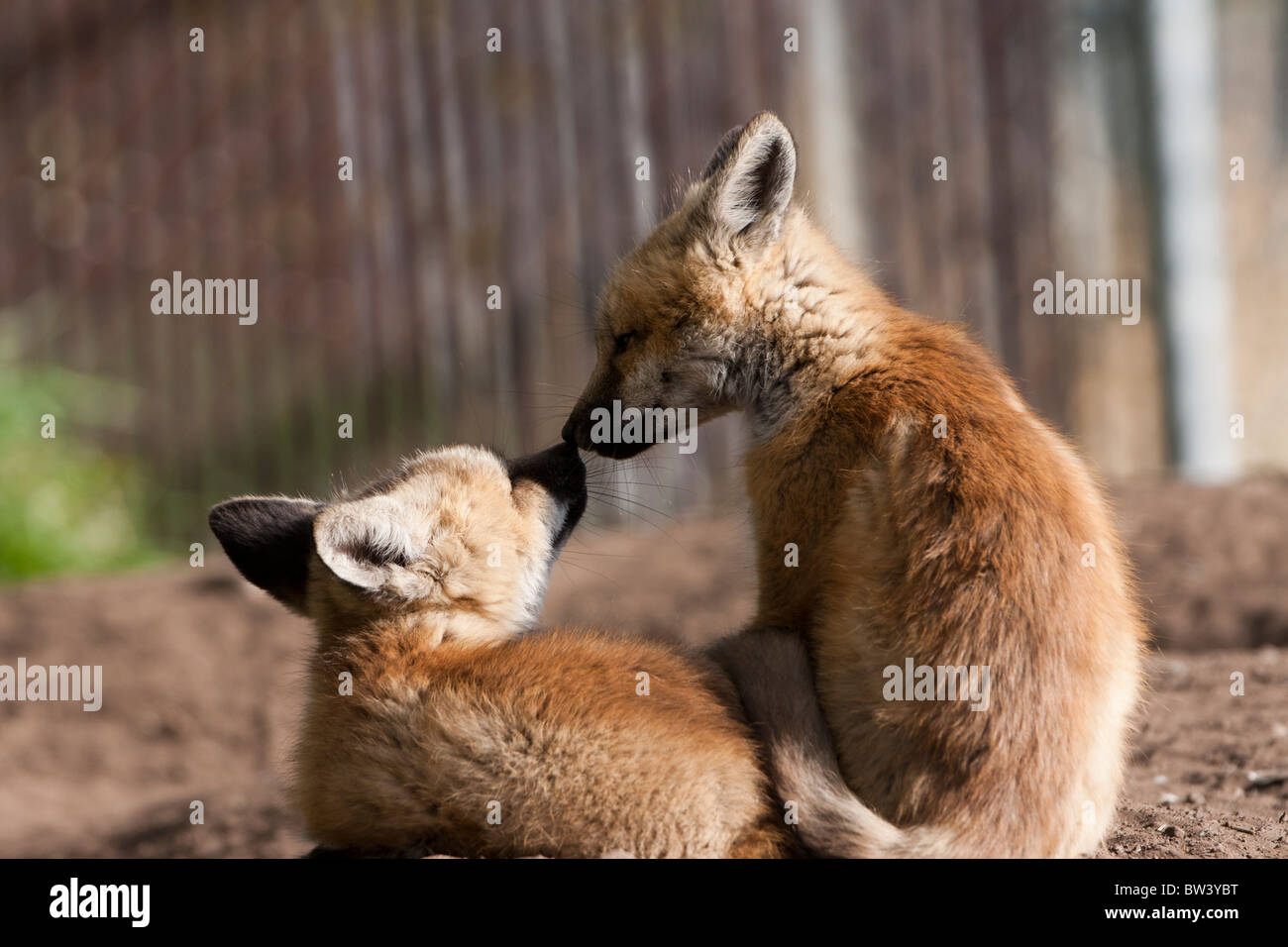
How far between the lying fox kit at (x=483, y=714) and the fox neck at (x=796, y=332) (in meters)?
1.12

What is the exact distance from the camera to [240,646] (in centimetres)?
916

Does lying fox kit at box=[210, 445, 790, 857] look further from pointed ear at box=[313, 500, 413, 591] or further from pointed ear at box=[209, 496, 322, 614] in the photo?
pointed ear at box=[209, 496, 322, 614]

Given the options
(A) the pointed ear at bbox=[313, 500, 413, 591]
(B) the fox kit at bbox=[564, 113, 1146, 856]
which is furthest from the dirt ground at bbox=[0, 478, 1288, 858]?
(A) the pointed ear at bbox=[313, 500, 413, 591]

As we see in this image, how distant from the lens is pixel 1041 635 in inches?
159

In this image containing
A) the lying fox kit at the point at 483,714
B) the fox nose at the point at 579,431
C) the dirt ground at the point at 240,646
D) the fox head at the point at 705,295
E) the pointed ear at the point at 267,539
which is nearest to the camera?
the lying fox kit at the point at 483,714

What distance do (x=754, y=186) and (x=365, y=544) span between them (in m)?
2.26

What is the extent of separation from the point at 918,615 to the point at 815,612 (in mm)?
471

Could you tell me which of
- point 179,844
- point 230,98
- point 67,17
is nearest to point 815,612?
point 179,844

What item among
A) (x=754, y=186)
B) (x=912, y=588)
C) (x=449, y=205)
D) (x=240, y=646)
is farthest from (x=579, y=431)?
(x=449, y=205)

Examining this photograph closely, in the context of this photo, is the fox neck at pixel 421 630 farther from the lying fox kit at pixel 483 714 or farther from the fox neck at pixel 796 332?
the fox neck at pixel 796 332

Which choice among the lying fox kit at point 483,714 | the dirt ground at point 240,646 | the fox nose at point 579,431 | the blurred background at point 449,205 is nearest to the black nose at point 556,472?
the fox nose at point 579,431

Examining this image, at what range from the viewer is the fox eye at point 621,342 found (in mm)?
5523

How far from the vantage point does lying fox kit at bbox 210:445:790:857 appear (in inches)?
154

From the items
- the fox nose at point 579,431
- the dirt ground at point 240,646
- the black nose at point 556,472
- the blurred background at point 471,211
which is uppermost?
the blurred background at point 471,211
